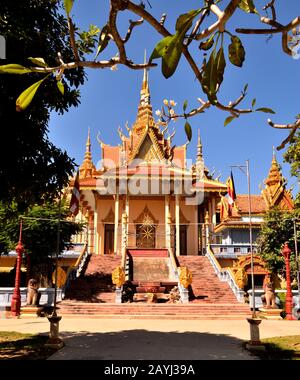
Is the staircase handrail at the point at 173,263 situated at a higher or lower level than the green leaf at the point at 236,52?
lower

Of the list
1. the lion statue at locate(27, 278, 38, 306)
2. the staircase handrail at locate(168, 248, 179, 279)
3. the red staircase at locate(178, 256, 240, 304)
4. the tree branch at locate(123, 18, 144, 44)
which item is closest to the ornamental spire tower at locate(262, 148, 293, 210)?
the red staircase at locate(178, 256, 240, 304)

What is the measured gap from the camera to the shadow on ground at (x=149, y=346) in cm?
816

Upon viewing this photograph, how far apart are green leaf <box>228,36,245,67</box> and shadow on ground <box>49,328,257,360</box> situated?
6582mm

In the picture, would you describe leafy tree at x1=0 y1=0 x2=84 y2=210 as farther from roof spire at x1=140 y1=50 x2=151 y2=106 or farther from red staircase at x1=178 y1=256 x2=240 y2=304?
roof spire at x1=140 y1=50 x2=151 y2=106

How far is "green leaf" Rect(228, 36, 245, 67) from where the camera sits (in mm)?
2520

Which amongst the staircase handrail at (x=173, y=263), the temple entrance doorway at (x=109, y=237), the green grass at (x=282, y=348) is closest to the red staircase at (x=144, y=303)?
the staircase handrail at (x=173, y=263)

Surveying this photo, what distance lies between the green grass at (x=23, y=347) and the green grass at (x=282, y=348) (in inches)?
178

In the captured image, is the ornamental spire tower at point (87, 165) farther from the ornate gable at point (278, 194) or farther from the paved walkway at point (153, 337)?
the paved walkway at point (153, 337)

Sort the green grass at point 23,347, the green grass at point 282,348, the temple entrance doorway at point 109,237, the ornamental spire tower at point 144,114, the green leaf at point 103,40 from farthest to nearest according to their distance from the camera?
the ornamental spire tower at point 144,114
the temple entrance doorway at point 109,237
the green grass at point 282,348
the green grass at point 23,347
the green leaf at point 103,40

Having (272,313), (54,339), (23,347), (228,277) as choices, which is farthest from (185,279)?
(23,347)

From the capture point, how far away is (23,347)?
9.10 m

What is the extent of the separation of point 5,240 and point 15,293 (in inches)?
189

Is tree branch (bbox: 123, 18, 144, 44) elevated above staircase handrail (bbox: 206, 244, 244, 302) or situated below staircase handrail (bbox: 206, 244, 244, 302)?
above
